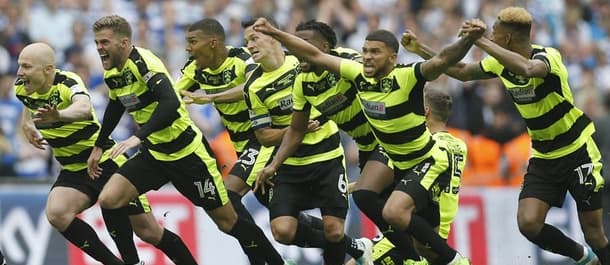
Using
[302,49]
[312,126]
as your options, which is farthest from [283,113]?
[302,49]

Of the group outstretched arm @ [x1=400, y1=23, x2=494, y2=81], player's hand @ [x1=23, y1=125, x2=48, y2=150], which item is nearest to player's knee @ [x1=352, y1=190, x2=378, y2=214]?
outstretched arm @ [x1=400, y1=23, x2=494, y2=81]

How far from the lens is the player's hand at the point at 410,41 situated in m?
13.9

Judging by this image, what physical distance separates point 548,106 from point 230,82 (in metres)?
3.44

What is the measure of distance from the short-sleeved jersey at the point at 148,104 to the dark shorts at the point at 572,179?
3346 millimetres

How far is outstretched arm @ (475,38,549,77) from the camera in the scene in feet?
44.4

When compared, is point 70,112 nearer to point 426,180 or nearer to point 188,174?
point 188,174

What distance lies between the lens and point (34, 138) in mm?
15578

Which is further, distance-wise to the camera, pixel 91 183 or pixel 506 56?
pixel 91 183

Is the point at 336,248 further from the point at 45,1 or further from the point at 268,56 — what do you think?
the point at 45,1

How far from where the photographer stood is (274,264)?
51.1 ft

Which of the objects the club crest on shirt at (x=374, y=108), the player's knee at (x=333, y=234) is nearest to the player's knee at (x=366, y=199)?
the player's knee at (x=333, y=234)

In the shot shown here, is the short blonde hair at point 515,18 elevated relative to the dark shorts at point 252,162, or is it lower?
elevated

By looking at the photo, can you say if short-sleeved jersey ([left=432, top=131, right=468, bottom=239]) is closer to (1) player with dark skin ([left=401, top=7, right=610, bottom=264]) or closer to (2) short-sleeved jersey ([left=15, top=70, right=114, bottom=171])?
(1) player with dark skin ([left=401, top=7, right=610, bottom=264])

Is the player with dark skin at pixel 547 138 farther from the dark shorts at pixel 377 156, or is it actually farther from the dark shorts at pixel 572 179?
the dark shorts at pixel 377 156
